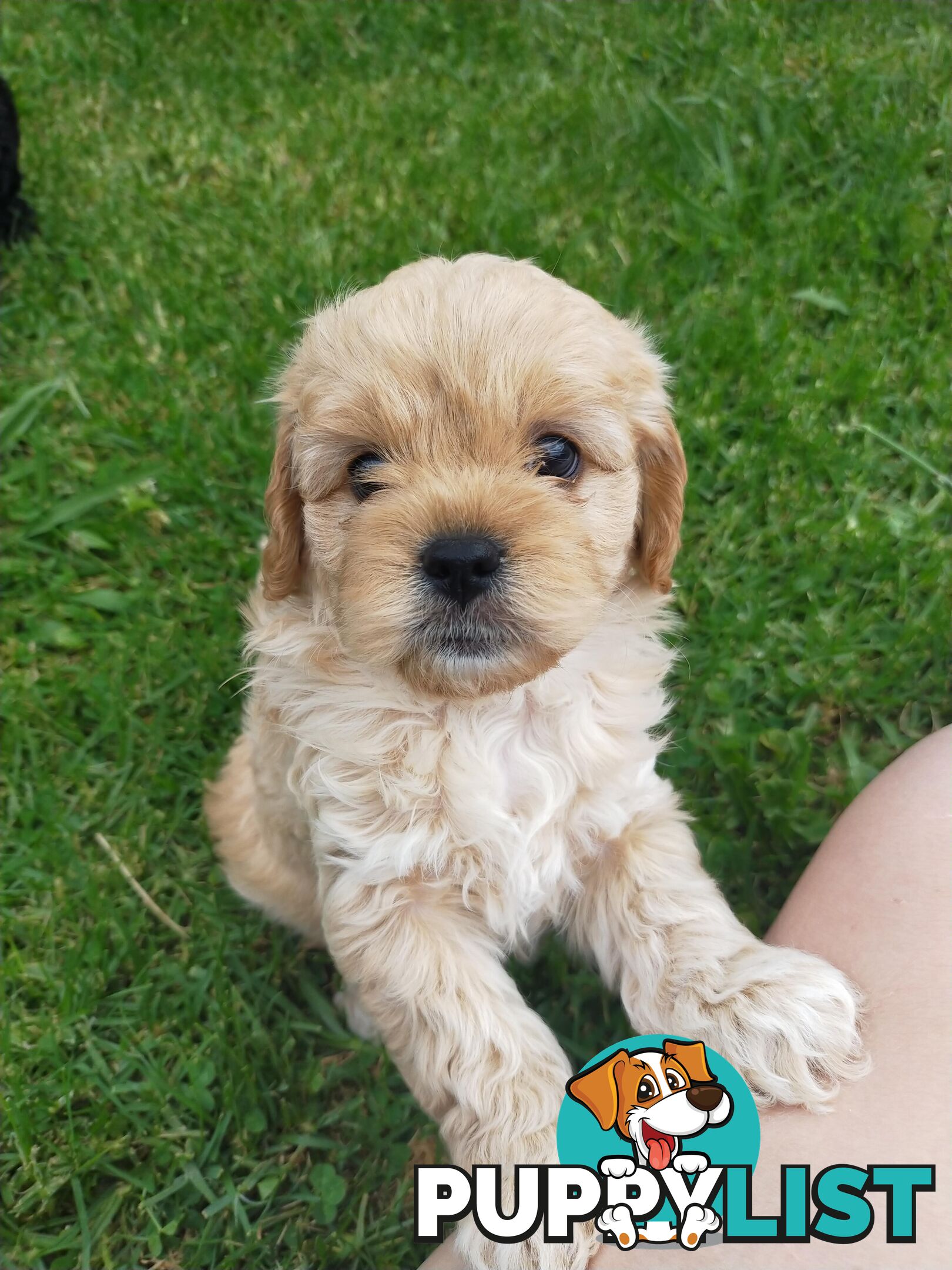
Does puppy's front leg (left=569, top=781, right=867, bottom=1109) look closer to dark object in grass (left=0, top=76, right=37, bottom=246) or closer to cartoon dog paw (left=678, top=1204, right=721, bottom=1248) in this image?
cartoon dog paw (left=678, top=1204, right=721, bottom=1248)

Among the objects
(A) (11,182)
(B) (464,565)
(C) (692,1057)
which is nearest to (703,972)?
(C) (692,1057)

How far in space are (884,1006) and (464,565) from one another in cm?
124

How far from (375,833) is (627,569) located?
84 cm

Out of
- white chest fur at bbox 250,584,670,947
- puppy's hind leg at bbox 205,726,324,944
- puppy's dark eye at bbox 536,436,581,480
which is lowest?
puppy's hind leg at bbox 205,726,324,944

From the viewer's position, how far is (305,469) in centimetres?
193

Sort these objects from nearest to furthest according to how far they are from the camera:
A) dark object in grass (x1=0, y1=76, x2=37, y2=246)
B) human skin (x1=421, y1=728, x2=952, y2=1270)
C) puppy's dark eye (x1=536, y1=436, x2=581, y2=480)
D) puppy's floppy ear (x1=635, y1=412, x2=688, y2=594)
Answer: human skin (x1=421, y1=728, x2=952, y2=1270)
puppy's dark eye (x1=536, y1=436, x2=581, y2=480)
puppy's floppy ear (x1=635, y1=412, x2=688, y2=594)
dark object in grass (x1=0, y1=76, x2=37, y2=246)

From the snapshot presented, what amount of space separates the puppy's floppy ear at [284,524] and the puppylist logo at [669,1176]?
121 centimetres

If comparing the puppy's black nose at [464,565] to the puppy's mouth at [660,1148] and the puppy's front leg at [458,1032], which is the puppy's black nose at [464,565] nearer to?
the puppy's front leg at [458,1032]

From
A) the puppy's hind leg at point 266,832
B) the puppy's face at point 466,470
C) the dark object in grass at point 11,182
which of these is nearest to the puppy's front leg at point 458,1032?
the puppy's hind leg at point 266,832

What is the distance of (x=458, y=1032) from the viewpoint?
1807mm

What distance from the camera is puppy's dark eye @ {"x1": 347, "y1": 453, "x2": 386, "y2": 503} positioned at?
6.04ft

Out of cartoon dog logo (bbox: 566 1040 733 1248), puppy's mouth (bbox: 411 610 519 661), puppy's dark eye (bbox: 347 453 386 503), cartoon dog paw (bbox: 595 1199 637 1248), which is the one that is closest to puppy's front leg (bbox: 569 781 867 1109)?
cartoon dog logo (bbox: 566 1040 733 1248)

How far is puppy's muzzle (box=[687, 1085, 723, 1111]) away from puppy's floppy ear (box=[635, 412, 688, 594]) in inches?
41.4

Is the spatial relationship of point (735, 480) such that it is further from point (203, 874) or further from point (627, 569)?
point (203, 874)
